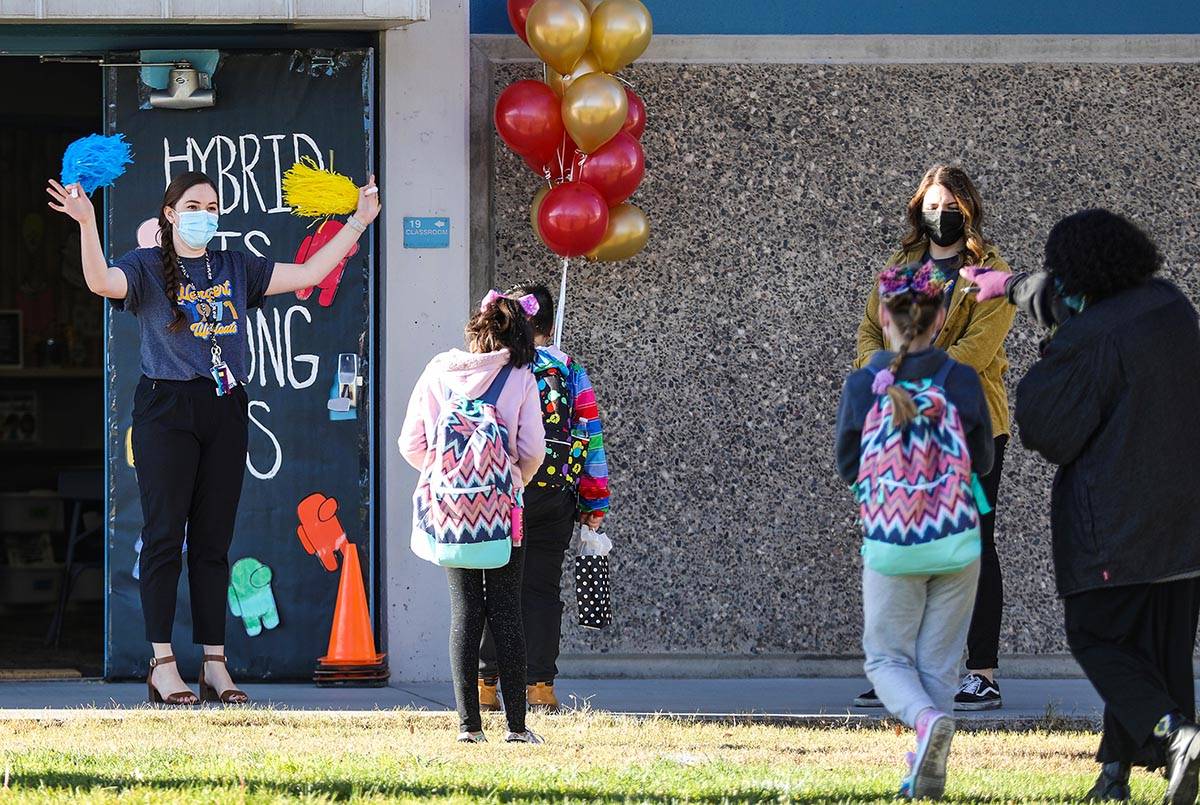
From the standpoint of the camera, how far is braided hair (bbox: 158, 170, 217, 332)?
22.1 feet

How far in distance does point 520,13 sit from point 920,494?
367 centimetres

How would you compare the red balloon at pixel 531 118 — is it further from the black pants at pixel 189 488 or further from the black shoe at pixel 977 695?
the black shoe at pixel 977 695

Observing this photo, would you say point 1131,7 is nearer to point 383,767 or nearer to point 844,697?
point 844,697

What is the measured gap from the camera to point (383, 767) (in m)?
5.28

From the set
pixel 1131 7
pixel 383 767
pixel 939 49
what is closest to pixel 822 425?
pixel 939 49

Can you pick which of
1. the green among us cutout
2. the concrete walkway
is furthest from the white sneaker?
the green among us cutout

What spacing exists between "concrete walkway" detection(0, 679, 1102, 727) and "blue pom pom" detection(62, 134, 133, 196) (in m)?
2.06

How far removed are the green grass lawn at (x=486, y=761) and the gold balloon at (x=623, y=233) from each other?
2.26 metres

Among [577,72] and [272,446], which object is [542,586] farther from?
[577,72]

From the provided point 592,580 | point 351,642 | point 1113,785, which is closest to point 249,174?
point 351,642

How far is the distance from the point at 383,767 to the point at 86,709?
2026 millimetres

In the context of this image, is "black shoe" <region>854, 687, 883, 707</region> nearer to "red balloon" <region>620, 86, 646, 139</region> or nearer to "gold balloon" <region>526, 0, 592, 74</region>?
"red balloon" <region>620, 86, 646, 139</region>

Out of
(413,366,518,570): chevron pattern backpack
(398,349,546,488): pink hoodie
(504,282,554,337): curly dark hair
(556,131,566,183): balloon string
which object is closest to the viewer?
(413,366,518,570): chevron pattern backpack

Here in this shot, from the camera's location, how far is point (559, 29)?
735cm
